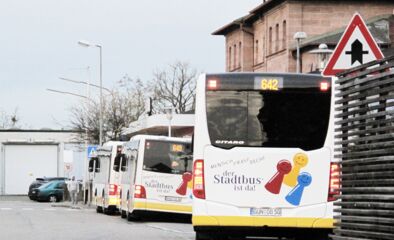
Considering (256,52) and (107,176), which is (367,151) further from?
(256,52)

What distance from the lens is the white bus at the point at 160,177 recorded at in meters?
33.8

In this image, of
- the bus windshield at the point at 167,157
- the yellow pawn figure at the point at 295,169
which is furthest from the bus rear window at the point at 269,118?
the bus windshield at the point at 167,157

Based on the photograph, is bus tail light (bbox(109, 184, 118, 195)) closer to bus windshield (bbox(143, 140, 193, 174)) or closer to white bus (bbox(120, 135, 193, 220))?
white bus (bbox(120, 135, 193, 220))

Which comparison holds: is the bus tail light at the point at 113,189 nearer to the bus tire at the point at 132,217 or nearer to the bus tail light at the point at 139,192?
the bus tire at the point at 132,217

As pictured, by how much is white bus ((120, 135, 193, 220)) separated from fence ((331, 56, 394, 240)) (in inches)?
736

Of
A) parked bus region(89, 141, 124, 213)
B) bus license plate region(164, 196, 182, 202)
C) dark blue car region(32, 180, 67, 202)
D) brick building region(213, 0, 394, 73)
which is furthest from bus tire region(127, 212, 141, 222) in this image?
dark blue car region(32, 180, 67, 202)

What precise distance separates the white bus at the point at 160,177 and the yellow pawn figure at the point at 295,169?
14.7 meters

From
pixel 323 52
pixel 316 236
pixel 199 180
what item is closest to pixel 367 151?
pixel 199 180

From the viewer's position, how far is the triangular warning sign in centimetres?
1403

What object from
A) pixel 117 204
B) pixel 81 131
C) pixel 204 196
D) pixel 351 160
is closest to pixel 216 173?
pixel 204 196

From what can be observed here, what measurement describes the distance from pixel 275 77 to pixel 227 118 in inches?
43.5

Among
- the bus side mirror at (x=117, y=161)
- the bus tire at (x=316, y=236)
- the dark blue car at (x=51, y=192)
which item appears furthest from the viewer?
the dark blue car at (x=51, y=192)

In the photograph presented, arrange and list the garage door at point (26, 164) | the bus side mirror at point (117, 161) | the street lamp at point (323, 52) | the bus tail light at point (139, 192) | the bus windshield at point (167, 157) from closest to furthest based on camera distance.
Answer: the bus tail light at point (139, 192)
the bus windshield at point (167, 157)
the bus side mirror at point (117, 161)
the street lamp at point (323, 52)
the garage door at point (26, 164)

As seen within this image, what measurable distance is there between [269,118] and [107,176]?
2795 cm
